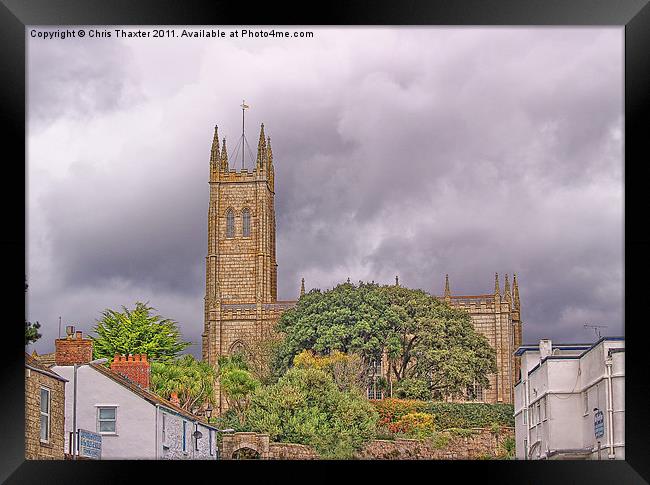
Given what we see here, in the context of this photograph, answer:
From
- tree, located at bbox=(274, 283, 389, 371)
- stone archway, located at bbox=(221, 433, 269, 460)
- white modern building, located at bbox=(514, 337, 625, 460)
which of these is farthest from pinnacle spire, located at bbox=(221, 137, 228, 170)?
white modern building, located at bbox=(514, 337, 625, 460)

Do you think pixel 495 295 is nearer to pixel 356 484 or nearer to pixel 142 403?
pixel 142 403

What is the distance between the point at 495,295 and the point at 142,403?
393 inches

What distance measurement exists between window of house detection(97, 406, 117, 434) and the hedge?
A: 5.55 m

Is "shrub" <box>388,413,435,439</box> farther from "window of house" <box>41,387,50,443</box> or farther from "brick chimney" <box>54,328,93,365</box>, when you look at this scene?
"window of house" <box>41,387,50,443</box>

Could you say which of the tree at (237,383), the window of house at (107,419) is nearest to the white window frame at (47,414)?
the window of house at (107,419)

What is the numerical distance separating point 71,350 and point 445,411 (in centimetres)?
649

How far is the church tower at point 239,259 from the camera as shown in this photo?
68.4 feet

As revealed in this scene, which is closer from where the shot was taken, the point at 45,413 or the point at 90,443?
the point at 45,413

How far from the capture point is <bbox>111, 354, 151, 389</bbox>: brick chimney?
1562 cm

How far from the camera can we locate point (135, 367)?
1564 cm

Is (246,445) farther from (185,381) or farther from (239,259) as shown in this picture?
(239,259)

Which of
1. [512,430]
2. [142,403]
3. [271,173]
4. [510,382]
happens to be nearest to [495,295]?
[510,382]
